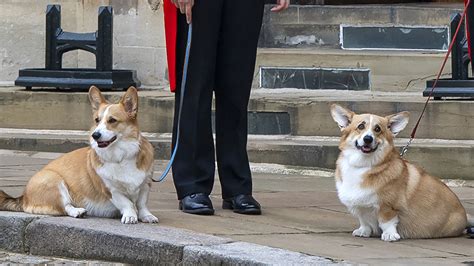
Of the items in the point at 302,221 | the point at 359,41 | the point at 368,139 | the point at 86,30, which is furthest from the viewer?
the point at 86,30

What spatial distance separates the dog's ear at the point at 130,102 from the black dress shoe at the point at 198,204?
675mm

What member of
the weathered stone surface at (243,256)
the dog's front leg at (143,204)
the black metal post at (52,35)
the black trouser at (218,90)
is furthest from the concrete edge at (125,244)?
the black metal post at (52,35)

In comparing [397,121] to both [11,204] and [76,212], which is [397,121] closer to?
[76,212]

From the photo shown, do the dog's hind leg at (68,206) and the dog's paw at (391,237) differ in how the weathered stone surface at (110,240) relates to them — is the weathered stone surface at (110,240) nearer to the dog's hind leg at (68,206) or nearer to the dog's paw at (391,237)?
the dog's hind leg at (68,206)

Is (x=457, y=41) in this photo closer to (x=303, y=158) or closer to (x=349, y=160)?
(x=303, y=158)

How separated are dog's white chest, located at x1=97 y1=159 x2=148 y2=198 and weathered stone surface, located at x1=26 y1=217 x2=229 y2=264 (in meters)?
0.19

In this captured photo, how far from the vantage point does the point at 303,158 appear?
9.16m

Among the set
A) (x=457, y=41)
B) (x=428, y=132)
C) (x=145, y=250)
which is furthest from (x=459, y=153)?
(x=145, y=250)

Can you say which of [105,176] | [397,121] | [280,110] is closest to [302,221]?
[397,121]

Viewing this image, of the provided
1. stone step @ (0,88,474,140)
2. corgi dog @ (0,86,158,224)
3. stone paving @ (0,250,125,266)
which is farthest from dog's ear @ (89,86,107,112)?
stone step @ (0,88,474,140)

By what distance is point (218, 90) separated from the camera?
707 cm

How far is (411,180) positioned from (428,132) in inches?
108

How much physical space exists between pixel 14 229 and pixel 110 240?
0.73 m

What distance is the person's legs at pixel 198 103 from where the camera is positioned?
22.6ft
